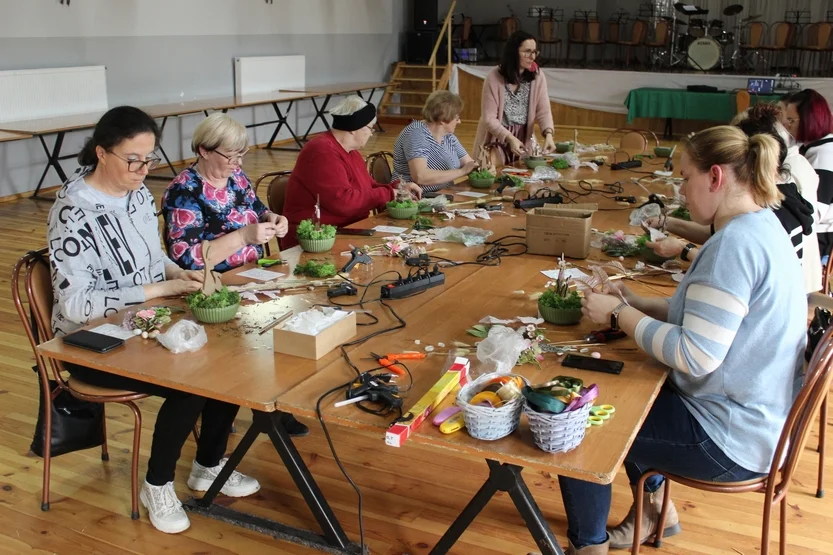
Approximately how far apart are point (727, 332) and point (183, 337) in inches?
51.9

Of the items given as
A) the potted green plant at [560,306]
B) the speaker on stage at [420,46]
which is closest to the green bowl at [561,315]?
the potted green plant at [560,306]

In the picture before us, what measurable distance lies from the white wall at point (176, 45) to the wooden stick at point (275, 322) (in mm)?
5882

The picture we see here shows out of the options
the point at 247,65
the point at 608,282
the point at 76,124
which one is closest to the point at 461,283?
the point at 608,282

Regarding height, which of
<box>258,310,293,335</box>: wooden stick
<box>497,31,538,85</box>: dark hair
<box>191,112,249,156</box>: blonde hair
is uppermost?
<box>497,31,538,85</box>: dark hair

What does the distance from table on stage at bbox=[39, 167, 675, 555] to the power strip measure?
0.10 feet

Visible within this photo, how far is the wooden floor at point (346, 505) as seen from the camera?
2428 mm

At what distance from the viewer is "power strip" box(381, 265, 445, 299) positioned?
250 cm

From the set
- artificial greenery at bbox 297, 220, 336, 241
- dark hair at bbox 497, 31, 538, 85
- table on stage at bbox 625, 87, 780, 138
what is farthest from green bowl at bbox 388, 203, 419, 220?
table on stage at bbox 625, 87, 780, 138

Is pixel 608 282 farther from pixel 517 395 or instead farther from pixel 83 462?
pixel 83 462

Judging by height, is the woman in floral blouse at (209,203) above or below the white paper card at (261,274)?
above

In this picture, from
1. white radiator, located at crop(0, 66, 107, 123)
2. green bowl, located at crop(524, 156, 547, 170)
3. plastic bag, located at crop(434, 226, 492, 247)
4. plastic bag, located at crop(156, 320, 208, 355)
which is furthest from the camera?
white radiator, located at crop(0, 66, 107, 123)

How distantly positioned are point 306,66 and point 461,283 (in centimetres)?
959

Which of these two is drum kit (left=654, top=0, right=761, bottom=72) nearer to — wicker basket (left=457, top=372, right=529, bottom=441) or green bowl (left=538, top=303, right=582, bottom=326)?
green bowl (left=538, top=303, right=582, bottom=326)

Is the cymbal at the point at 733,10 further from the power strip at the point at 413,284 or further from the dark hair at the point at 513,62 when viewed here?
the power strip at the point at 413,284
